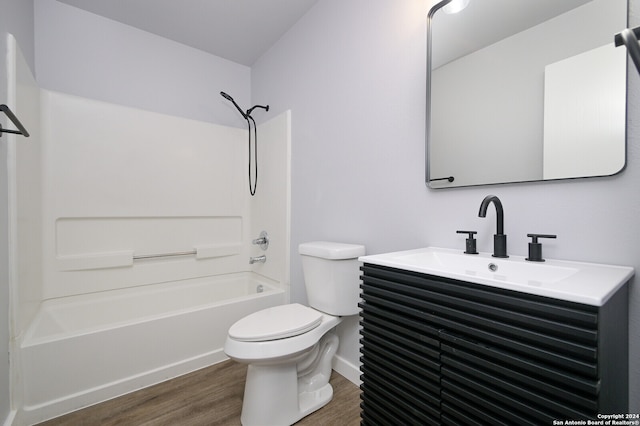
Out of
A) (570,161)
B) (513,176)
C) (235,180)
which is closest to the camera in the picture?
(570,161)

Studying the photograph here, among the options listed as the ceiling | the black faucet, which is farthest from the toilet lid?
the ceiling

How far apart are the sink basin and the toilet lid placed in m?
0.53

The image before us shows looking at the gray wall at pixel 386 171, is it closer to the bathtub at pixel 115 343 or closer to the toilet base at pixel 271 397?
the toilet base at pixel 271 397

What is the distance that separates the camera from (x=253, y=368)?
4.38 ft

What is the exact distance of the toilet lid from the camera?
4.09 ft

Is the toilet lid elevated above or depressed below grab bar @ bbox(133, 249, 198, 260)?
below

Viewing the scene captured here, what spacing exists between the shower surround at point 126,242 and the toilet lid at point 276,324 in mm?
598

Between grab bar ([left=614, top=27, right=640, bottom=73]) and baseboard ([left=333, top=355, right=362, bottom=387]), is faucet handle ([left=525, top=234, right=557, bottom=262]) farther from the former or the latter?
baseboard ([left=333, top=355, right=362, bottom=387])

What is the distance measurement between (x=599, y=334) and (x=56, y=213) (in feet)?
8.80

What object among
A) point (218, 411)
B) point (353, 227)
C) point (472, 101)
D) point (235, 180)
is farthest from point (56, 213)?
point (472, 101)

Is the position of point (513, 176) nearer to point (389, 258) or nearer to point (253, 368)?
point (389, 258)

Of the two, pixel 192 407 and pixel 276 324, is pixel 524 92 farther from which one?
pixel 192 407

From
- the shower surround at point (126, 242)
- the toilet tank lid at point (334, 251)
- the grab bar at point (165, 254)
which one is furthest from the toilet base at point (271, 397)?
the grab bar at point (165, 254)

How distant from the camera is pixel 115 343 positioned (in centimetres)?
155
